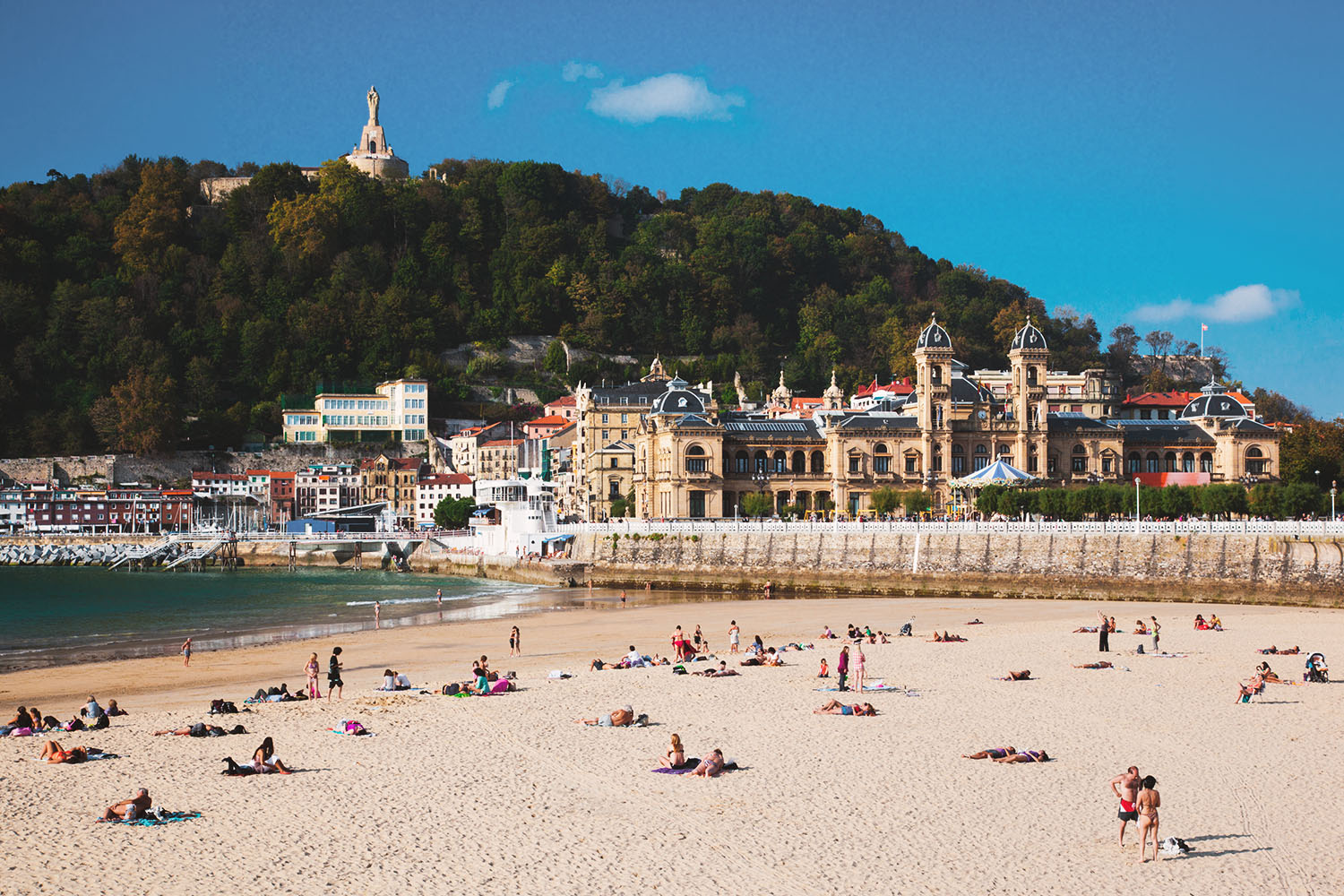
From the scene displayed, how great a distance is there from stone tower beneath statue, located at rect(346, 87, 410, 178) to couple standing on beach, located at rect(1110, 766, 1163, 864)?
411 feet

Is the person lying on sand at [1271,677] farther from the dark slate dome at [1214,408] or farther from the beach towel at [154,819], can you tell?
the dark slate dome at [1214,408]

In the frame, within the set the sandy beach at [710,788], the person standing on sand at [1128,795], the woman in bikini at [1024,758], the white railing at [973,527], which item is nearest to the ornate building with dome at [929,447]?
the white railing at [973,527]

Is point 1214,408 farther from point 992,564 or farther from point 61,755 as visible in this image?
point 61,755

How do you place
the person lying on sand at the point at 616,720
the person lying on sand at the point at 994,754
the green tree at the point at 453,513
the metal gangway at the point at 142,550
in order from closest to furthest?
the person lying on sand at the point at 994,754 → the person lying on sand at the point at 616,720 → the metal gangway at the point at 142,550 → the green tree at the point at 453,513

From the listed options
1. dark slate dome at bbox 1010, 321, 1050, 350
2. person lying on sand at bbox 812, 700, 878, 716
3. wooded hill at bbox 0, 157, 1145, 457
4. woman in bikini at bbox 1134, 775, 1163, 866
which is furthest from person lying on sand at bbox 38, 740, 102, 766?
wooded hill at bbox 0, 157, 1145, 457

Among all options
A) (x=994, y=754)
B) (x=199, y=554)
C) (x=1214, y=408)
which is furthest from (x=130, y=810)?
(x=199, y=554)

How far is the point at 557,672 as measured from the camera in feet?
82.6

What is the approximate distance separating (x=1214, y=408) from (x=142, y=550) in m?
62.9

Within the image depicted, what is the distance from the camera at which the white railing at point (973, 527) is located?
3897 centimetres

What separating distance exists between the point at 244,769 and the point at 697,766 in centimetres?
592

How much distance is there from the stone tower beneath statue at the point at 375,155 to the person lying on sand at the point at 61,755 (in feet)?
389

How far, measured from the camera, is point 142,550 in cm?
7856

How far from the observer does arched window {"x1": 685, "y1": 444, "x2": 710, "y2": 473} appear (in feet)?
214

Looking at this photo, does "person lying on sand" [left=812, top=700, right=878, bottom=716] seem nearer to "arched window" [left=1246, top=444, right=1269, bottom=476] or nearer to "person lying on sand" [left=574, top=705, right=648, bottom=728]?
"person lying on sand" [left=574, top=705, right=648, bottom=728]
